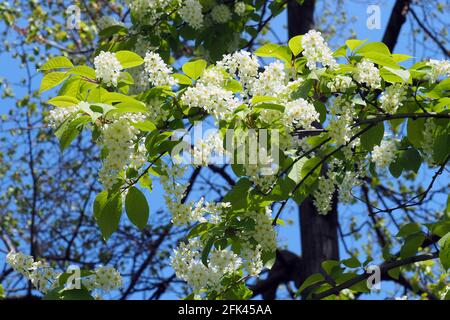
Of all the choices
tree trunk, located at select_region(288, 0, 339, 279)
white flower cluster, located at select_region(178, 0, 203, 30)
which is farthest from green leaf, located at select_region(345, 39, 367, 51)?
tree trunk, located at select_region(288, 0, 339, 279)

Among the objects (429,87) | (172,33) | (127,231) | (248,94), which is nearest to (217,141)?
(248,94)

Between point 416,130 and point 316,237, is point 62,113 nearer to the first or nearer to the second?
point 416,130

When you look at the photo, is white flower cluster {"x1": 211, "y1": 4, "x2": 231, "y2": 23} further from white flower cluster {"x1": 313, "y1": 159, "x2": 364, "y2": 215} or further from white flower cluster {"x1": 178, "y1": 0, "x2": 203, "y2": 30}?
white flower cluster {"x1": 313, "y1": 159, "x2": 364, "y2": 215}

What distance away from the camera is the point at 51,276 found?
264 cm

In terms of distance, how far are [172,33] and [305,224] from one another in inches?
80.7

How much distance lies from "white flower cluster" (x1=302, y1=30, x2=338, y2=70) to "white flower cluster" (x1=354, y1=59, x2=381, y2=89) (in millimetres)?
87

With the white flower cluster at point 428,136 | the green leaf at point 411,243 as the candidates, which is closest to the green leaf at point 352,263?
the green leaf at point 411,243

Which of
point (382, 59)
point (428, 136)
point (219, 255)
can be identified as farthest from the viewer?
point (428, 136)

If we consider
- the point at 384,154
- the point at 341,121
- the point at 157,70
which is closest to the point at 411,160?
the point at 384,154

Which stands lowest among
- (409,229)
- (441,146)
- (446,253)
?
(446,253)

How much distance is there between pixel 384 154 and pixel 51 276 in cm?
137

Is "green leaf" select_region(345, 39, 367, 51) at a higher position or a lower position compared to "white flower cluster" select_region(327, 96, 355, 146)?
higher

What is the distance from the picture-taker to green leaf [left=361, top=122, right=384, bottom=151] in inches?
104

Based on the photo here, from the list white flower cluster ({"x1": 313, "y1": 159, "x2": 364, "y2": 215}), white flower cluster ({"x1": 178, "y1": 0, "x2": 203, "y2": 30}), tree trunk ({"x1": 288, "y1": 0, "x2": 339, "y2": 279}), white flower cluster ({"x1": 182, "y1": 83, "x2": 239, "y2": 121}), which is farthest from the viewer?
tree trunk ({"x1": 288, "y1": 0, "x2": 339, "y2": 279})
